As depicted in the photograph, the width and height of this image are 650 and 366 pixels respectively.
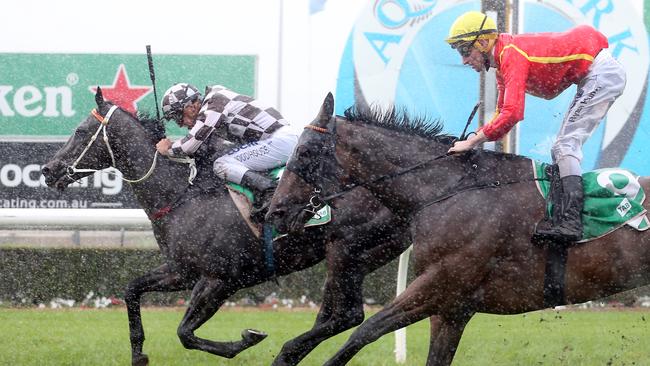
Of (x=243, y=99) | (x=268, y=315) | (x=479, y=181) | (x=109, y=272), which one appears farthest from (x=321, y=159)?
(x=109, y=272)

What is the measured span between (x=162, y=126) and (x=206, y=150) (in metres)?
0.34

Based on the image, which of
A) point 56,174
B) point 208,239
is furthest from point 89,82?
point 208,239

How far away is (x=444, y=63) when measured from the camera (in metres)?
9.62

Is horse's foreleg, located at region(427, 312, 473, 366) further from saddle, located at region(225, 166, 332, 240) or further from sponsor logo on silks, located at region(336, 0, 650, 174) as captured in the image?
sponsor logo on silks, located at region(336, 0, 650, 174)

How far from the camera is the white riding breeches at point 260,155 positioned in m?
5.27

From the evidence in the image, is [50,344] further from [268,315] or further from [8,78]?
[8,78]

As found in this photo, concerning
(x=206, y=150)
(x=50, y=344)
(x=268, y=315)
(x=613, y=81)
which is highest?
(x=613, y=81)

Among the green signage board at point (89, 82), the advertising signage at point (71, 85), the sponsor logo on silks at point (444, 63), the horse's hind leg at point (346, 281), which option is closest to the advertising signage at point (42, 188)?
Answer: the advertising signage at point (71, 85)

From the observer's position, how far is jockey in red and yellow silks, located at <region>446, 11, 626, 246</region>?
13.5 feet

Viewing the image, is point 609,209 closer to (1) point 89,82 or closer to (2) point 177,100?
(2) point 177,100

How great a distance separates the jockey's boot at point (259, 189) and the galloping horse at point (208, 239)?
13cm

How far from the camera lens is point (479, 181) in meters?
4.32

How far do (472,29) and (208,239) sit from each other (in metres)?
1.75

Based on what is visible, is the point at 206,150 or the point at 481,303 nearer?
the point at 481,303
